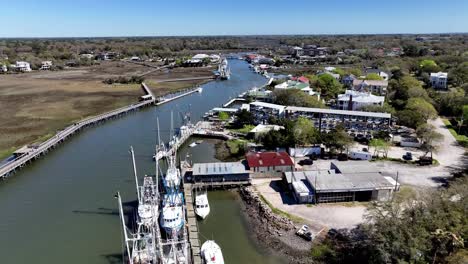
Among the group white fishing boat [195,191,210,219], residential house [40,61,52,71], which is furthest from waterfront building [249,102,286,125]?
residential house [40,61,52,71]

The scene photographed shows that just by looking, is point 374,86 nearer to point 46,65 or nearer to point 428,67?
point 428,67

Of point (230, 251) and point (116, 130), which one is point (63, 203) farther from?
point (116, 130)

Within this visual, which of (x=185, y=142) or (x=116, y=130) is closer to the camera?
(x=185, y=142)

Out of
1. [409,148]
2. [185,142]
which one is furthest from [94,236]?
[409,148]

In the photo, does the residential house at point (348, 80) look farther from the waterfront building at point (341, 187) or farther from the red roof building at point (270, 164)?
the waterfront building at point (341, 187)

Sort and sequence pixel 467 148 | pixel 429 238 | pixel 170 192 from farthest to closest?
1. pixel 467 148
2. pixel 170 192
3. pixel 429 238

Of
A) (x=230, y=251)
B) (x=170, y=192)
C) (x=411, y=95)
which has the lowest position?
(x=230, y=251)

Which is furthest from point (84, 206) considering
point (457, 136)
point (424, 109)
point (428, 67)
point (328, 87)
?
point (428, 67)

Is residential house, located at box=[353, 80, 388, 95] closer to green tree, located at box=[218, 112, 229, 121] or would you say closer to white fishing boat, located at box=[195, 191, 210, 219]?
green tree, located at box=[218, 112, 229, 121]
